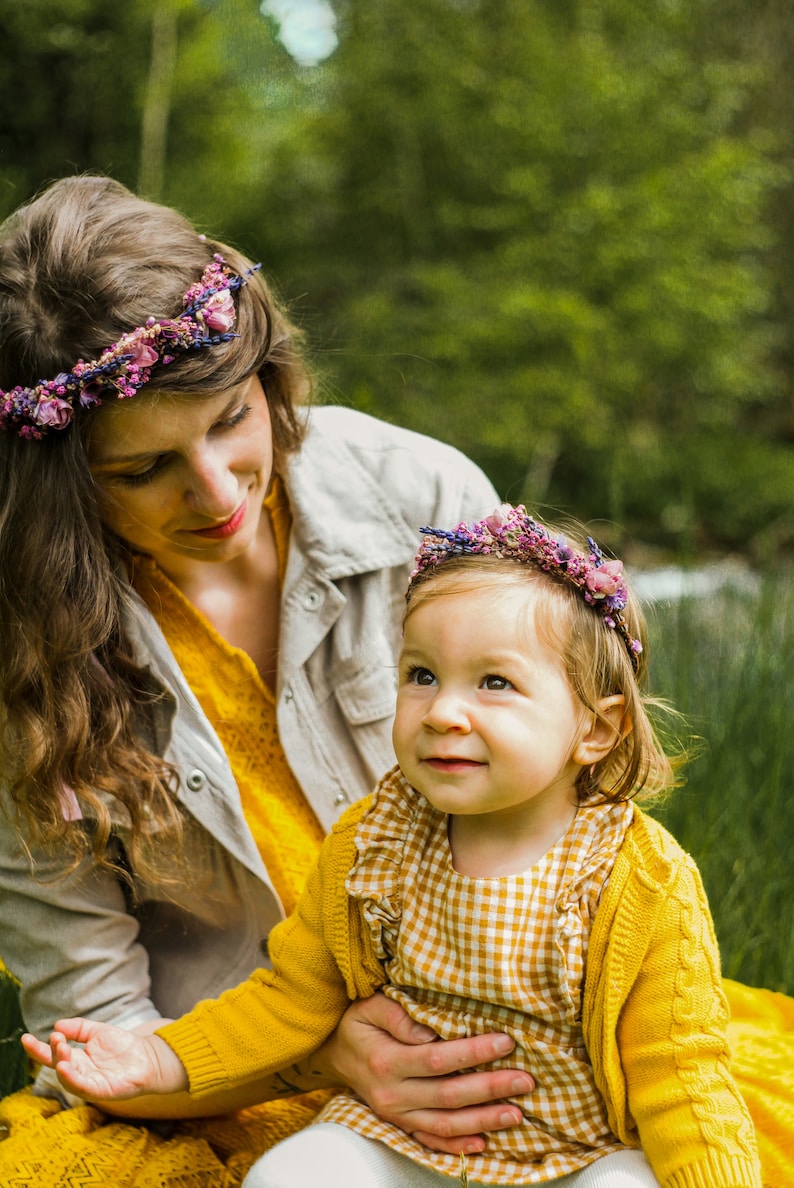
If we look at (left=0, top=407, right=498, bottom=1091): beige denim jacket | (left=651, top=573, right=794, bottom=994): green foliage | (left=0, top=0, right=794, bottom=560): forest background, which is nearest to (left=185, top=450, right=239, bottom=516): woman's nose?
(left=0, top=407, right=498, bottom=1091): beige denim jacket

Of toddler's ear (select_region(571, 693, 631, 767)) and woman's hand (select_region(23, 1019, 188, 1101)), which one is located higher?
toddler's ear (select_region(571, 693, 631, 767))

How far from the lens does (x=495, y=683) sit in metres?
1.43

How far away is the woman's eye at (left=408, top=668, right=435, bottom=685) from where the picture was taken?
147 centimetres

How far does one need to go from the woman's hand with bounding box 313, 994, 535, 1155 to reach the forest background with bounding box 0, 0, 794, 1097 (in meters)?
3.91

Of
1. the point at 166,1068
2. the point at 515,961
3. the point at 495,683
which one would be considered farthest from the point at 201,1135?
the point at 495,683

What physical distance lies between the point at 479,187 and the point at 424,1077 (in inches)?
260

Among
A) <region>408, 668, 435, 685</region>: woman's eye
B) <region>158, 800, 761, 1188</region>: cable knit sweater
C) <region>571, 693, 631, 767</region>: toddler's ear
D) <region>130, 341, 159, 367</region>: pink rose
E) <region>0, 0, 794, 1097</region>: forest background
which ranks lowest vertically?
<region>158, 800, 761, 1188</region>: cable knit sweater

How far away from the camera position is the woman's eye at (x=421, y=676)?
1.47 m

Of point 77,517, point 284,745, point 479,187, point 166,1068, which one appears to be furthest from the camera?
point 479,187

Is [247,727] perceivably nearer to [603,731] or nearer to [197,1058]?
[197,1058]

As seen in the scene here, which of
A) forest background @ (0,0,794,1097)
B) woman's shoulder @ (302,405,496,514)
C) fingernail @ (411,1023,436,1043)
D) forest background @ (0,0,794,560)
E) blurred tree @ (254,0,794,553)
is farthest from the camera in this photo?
blurred tree @ (254,0,794,553)

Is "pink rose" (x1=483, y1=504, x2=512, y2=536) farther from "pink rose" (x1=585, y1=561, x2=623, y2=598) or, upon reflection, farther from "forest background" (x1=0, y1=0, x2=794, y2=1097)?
"forest background" (x1=0, y1=0, x2=794, y2=1097)

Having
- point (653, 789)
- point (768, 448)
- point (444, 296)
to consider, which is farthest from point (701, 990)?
point (768, 448)

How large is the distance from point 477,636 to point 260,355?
0.71m
